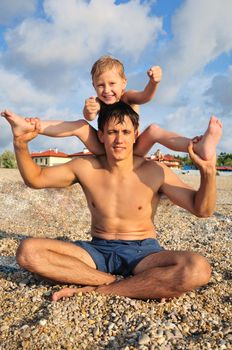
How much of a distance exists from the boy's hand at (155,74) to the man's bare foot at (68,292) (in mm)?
2088

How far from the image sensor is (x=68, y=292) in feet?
11.3

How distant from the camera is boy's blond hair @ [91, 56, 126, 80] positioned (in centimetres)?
461

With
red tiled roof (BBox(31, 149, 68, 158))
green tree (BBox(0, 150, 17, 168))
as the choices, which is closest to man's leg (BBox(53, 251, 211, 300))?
green tree (BBox(0, 150, 17, 168))

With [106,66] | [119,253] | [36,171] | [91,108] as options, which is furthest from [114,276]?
[106,66]

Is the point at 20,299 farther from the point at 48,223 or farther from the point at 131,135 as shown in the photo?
the point at 48,223

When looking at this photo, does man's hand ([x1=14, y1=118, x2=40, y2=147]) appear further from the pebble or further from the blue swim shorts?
the pebble

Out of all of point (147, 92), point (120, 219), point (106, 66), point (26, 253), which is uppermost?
point (106, 66)

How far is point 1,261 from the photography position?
485 cm

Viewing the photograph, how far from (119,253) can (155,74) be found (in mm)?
1763

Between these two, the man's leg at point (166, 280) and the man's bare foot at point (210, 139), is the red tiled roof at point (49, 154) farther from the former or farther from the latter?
the man's bare foot at point (210, 139)

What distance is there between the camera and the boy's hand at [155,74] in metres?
4.07

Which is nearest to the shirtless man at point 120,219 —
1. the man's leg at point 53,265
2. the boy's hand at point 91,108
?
the man's leg at point 53,265

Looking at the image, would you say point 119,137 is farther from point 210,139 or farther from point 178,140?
point 210,139

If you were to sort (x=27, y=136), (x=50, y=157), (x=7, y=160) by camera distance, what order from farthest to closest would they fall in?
1. (x=50, y=157)
2. (x=7, y=160)
3. (x=27, y=136)
